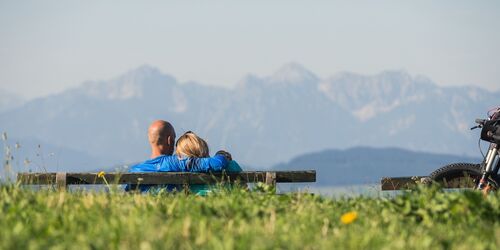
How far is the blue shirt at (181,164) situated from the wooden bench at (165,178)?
0.10 metres

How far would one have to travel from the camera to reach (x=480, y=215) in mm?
6793

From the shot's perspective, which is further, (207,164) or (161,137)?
(161,137)

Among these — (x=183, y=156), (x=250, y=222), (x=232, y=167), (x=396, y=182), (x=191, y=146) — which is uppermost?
(x=191, y=146)

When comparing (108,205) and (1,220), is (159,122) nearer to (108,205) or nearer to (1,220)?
(108,205)

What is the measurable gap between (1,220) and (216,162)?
400 cm

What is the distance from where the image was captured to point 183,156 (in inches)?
405

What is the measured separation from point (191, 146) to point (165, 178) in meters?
0.49

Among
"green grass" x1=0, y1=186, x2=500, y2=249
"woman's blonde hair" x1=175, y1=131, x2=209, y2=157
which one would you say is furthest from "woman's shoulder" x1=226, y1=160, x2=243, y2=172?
"green grass" x1=0, y1=186, x2=500, y2=249

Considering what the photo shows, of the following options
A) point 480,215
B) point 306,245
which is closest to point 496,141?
point 480,215

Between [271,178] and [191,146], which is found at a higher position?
[191,146]

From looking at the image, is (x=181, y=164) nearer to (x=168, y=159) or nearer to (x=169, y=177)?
(x=168, y=159)

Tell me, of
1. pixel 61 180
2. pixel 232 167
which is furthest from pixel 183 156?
pixel 61 180

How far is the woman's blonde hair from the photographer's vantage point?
10227 mm

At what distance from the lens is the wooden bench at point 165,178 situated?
9992mm
